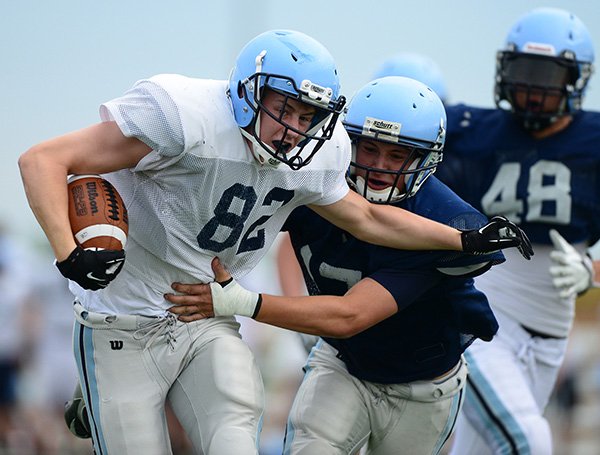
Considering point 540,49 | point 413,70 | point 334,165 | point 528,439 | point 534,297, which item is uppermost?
point 334,165

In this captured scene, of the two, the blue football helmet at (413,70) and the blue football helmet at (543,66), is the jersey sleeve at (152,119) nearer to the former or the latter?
Result: the blue football helmet at (543,66)

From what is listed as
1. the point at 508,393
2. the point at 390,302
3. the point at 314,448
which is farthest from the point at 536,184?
the point at 314,448

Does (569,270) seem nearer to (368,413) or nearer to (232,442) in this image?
(368,413)

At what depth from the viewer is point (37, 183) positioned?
3191 mm

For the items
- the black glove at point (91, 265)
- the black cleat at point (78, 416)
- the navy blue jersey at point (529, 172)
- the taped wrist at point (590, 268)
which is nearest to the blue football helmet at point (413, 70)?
the navy blue jersey at point (529, 172)

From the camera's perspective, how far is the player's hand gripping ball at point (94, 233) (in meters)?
3.20

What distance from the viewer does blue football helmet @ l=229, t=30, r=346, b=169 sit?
135 inches

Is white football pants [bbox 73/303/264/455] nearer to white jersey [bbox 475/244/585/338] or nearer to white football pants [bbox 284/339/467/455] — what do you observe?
white football pants [bbox 284/339/467/455]

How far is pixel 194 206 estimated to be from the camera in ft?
11.4

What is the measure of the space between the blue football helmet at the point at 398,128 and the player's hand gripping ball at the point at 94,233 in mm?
877

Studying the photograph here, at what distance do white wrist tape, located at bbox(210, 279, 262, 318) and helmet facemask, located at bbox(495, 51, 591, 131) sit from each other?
6.38 feet

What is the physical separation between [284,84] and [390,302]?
0.78 meters

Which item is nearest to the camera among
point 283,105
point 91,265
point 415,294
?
point 91,265

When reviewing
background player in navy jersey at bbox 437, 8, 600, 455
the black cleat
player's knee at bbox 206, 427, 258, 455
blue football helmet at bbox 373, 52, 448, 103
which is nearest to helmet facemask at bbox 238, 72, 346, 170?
player's knee at bbox 206, 427, 258, 455
